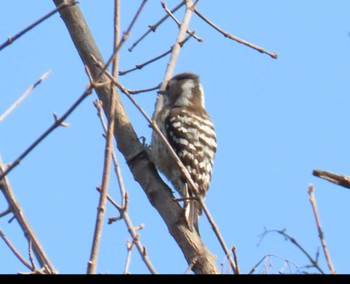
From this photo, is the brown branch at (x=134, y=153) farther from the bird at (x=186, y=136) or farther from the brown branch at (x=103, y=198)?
the brown branch at (x=103, y=198)

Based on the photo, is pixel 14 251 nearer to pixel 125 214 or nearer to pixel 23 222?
pixel 23 222

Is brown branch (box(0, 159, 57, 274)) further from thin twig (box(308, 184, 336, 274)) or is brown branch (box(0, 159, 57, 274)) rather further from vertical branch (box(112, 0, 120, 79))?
thin twig (box(308, 184, 336, 274))

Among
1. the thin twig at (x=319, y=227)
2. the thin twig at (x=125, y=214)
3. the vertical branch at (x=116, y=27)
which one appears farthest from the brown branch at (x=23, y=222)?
the thin twig at (x=319, y=227)

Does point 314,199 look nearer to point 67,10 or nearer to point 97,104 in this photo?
point 97,104

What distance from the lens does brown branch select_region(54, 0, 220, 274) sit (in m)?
4.82

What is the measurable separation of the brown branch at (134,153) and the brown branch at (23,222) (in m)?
1.67

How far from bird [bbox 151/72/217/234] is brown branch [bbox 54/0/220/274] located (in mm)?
811

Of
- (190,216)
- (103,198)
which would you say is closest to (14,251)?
(103,198)

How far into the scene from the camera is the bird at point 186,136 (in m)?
6.35

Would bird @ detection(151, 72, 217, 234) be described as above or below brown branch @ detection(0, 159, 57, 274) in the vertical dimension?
above

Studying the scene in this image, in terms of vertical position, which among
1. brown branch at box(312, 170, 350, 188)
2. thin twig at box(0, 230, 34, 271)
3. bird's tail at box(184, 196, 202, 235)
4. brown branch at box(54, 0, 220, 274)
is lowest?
thin twig at box(0, 230, 34, 271)

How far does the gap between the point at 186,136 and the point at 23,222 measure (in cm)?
354

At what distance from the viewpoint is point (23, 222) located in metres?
3.19

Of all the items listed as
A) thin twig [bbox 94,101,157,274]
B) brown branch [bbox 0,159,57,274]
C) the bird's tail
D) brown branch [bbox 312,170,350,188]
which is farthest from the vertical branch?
the bird's tail
